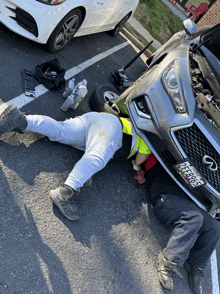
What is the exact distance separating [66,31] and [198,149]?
2.57 meters

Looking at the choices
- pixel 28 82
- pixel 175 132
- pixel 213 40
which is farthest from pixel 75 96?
pixel 213 40

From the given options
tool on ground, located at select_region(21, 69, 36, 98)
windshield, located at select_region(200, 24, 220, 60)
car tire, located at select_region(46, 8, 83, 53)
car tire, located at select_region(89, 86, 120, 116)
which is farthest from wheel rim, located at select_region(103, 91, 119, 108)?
windshield, located at select_region(200, 24, 220, 60)

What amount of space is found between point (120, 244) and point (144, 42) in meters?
5.25

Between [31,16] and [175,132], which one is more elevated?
[175,132]

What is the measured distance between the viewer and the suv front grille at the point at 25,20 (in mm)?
2949

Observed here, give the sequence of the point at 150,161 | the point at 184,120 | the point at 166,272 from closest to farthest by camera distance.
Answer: the point at 184,120 → the point at 166,272 → the point at 150,161

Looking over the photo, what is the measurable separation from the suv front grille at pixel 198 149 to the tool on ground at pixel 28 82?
1.81 meters

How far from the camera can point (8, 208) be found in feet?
6.54

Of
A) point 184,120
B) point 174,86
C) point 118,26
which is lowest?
point 118,26

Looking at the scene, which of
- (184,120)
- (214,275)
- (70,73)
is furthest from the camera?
(70,73)

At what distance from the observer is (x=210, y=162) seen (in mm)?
2297

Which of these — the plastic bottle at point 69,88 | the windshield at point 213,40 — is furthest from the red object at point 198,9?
the plastic bottle at point 69,88

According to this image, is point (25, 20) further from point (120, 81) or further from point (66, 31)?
point (120, 81)

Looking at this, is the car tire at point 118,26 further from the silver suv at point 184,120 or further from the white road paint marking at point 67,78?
the silver suv at point 184,120
